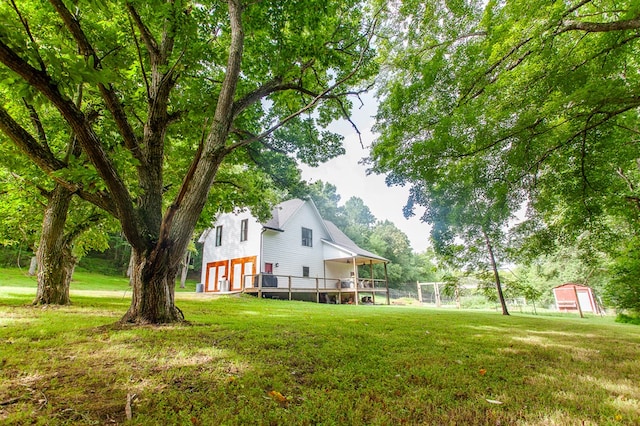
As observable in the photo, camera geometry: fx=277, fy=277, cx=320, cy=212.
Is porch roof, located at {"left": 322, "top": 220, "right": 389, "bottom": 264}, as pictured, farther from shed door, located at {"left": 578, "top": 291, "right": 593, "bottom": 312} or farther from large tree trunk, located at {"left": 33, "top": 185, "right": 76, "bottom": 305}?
large tree trunk, located at {"left": 33, "top": 185, "right": 76, "bottom": 305}

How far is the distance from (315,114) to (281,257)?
38.4 ft

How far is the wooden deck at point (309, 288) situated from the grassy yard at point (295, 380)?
12.2 m

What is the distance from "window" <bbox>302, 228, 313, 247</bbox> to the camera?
20.5 meters

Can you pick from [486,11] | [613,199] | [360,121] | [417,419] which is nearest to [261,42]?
[360,121]

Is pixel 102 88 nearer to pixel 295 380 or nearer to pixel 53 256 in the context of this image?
pixel 295 380

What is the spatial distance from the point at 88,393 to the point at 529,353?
15.1 ft

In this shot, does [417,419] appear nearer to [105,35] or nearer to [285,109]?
[105,35]

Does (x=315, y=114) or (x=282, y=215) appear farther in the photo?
(x=282, y=215)

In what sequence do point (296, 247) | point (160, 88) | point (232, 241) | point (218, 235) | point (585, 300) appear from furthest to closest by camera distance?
1. point (218, 235)
2. point (296, 247)
3. point (232, 241)
4. point (585, 300)
5. point (160, 88)

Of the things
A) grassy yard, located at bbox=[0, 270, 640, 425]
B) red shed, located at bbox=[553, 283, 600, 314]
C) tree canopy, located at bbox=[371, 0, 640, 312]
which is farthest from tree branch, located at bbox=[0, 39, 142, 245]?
red shed, located at bbox=[553, 283, 600, 314]

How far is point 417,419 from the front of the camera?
169 cm

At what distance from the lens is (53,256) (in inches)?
272

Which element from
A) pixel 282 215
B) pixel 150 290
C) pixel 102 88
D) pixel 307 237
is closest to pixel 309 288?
pixel 307 237

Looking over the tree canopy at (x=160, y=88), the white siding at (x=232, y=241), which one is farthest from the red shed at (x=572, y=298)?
the white siding at (x=232, y=241)
